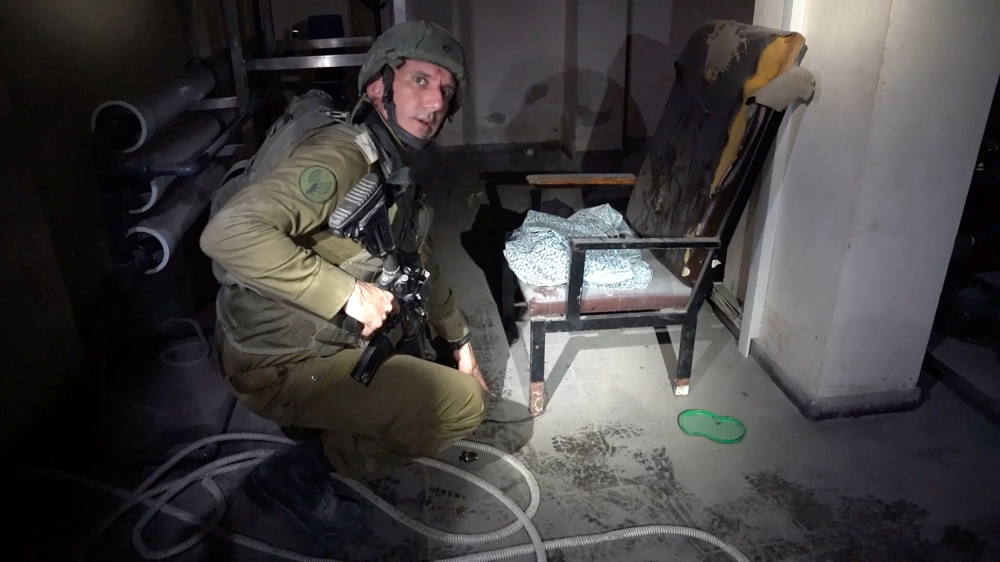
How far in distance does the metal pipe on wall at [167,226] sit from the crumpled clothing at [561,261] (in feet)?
3.89

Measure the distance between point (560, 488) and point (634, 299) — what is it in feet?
2.05

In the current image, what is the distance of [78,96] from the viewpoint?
232 centimetres

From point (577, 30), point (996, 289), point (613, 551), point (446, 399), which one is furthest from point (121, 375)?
point (577, 30)

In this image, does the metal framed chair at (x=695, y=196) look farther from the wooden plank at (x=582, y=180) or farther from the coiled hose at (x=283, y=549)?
the coiled hose at (x=283, y=549)

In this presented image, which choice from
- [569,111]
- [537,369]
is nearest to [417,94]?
[537,369]

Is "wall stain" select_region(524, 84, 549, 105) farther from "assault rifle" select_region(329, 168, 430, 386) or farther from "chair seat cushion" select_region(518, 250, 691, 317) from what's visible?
"assault rifle" select_region(329, 168, 430, 386)

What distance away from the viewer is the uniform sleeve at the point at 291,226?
119cm

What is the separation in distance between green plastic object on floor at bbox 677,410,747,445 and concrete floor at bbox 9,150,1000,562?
0.09 ft

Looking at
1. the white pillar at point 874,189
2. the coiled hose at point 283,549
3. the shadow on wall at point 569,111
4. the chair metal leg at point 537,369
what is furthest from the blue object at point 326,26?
the coiled hose at point 283,549

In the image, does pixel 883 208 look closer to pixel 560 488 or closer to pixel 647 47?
pixel 560 488

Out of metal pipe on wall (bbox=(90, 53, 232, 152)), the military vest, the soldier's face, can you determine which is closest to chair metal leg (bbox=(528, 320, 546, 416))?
the military vest

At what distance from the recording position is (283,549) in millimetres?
1530

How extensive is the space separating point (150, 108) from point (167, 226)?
404 millimetres

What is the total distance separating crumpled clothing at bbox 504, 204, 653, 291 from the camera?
2.00 metres
